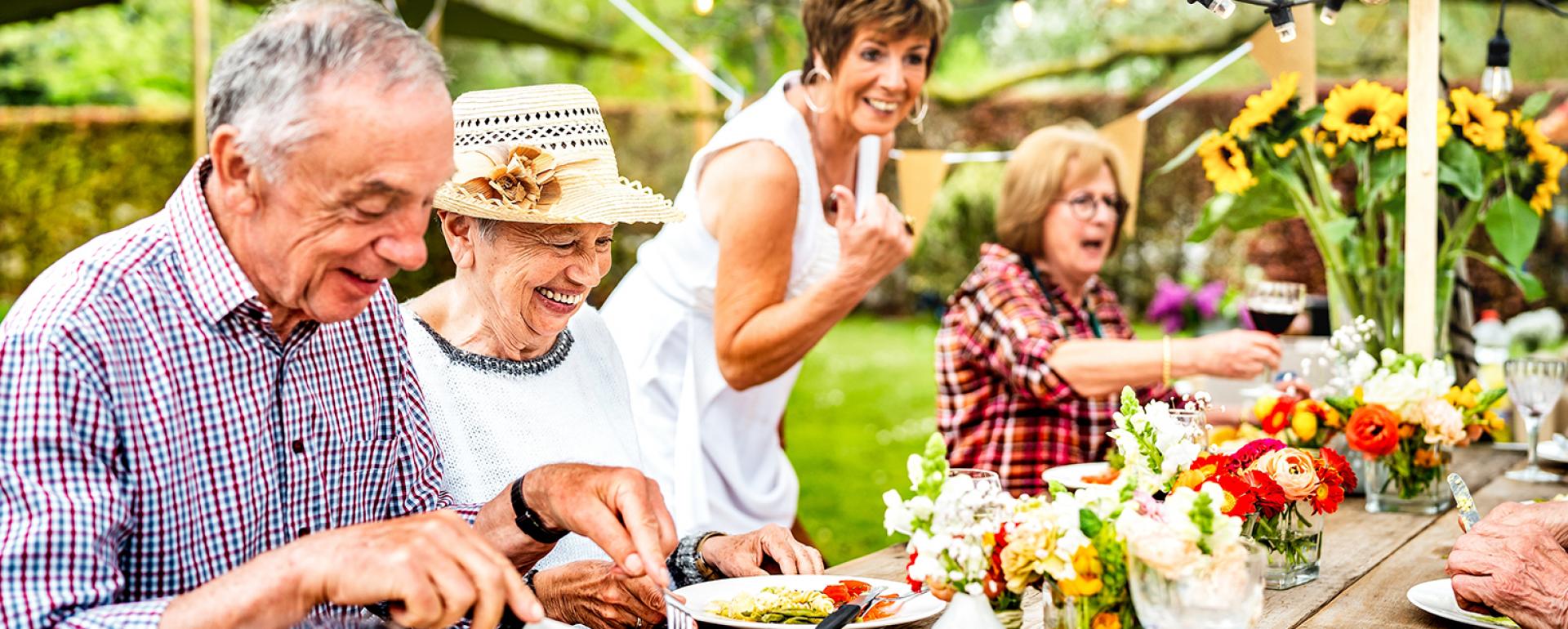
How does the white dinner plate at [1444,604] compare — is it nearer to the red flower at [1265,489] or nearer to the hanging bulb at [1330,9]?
the red flower at [1265,489]

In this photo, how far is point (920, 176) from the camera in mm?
4652

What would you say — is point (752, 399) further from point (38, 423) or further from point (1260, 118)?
point (38, 423)

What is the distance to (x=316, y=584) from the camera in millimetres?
1274

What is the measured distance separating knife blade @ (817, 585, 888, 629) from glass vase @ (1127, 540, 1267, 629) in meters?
0.34

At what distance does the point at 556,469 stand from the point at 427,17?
4.33m

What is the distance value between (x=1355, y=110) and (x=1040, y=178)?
70 cm

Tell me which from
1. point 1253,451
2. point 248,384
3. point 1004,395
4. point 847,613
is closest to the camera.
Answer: point 248,384

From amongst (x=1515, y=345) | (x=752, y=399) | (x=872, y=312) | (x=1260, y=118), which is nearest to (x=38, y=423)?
(x=752, y=399)

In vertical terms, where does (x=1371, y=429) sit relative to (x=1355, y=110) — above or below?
below

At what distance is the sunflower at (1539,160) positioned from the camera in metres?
3.20

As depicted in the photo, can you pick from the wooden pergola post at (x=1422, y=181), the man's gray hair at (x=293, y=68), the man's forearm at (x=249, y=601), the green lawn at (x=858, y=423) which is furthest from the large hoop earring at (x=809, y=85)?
the green lawn at (x=858, y=423)

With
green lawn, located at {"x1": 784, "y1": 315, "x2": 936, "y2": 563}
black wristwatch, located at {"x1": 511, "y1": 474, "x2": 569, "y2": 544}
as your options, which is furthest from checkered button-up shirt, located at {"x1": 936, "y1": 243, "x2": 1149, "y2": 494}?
green lawn, located at {"x1": 784, "y1": 315, "x2": 936, "y2": 563}

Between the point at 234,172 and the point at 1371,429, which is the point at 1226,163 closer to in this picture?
the point at 1371,429

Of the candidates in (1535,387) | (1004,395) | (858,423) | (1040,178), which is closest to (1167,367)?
(1004,395)
